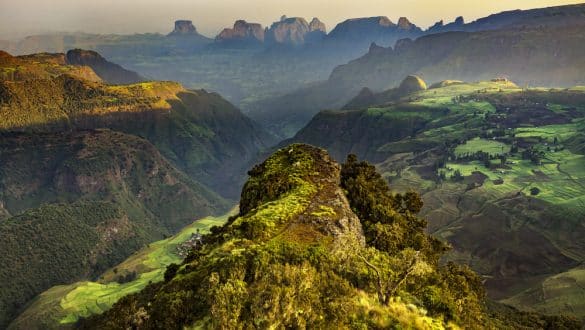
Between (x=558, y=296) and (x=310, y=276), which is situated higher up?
(x=310, y=276)

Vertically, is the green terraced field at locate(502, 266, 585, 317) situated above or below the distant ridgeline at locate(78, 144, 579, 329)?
below

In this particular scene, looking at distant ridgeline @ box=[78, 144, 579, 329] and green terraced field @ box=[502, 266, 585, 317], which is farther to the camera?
green terraced field @ box=[502, 266, 585, 317]

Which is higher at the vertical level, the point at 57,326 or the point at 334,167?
the point at 334,167

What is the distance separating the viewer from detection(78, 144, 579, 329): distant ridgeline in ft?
80.5

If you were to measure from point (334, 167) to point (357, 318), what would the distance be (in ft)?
82.6

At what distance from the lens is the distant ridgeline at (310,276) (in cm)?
2453

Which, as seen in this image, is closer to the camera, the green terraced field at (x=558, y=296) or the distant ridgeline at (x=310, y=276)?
the distant ridgeline at (x=310, y=276)

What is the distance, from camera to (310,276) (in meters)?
26.7

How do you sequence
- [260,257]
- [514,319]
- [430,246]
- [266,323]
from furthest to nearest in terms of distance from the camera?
1. [514,319]
2. [430,246]
3. [260,257]
4. [266,323]


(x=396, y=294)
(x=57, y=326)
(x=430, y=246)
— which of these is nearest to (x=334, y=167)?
(x=430, y=246)

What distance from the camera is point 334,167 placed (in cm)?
4919

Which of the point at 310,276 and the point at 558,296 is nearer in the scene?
the point at 310,276

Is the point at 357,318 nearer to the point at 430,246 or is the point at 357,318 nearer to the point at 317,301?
the point at 317,301

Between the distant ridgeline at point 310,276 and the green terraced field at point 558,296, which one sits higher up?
the distant ridgeline at point 310,276
